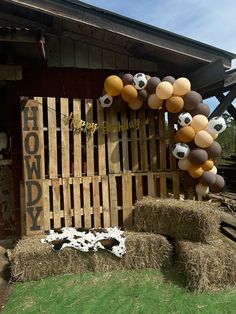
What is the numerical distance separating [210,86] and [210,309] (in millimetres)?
3681

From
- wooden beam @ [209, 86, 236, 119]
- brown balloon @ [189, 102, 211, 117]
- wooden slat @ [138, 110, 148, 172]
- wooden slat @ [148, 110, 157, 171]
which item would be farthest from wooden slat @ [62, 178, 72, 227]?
wooden beam @ [209, 86, 236, 119]

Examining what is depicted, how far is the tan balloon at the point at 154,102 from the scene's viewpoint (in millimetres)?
5316

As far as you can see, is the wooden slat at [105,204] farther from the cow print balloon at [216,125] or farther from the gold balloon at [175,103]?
the cow print balloon at [216,125]

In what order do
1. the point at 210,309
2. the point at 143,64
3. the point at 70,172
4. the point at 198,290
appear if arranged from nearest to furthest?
the point at 210,309
the point at 198,290
the point at 70,172
the point at 143,64

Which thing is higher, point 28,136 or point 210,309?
point 28,136

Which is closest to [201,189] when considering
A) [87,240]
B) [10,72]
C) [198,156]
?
[198,156]

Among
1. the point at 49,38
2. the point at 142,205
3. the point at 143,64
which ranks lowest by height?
the point at 142,205

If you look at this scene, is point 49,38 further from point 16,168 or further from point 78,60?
point 16,168

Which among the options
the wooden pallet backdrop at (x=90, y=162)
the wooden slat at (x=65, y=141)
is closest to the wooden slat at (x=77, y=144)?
the wooden pallet backdrop at (x=90, y=162)

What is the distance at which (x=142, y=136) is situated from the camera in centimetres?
568

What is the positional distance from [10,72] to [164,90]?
8.65 ft

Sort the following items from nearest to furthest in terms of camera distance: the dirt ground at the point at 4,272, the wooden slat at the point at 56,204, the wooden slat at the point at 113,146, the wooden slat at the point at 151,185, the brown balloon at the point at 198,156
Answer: the dirt ground at the point at 4,272 → the brown balloon at the point at 198,156 → the wooden slat at the point at 56,204 → the wooden slat at the point at 113,146 → the wooden slat at the point at 151,185

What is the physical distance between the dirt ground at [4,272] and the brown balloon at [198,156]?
121 inches

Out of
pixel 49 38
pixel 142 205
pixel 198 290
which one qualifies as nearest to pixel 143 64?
pixel 49 38
